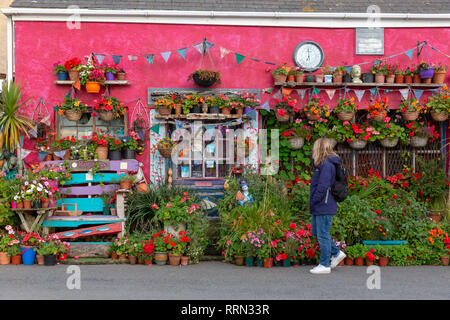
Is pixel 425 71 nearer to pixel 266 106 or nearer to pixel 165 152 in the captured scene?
pixel 266 106

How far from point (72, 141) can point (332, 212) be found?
497 cm

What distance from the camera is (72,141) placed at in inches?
348

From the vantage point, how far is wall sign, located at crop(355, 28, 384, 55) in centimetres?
969

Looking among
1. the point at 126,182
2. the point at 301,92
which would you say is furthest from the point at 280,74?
the point at 126,182

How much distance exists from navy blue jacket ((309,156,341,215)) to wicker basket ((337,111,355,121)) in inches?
112

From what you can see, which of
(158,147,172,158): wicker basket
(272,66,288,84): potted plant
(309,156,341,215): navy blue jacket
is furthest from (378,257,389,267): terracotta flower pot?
(158,147,172,158): wicker basket

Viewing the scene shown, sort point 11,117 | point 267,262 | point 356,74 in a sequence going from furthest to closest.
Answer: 1. point 356,74
2. point 11,117
3. point 267,262

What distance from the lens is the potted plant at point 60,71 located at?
902 centimetres

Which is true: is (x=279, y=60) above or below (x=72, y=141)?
above

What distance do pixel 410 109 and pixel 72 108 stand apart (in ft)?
21.4

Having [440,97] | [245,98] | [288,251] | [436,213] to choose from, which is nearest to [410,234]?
[436,213]

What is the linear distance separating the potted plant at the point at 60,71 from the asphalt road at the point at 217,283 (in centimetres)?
370

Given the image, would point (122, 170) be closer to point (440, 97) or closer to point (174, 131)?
point (174, 131)

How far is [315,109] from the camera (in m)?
9.18
